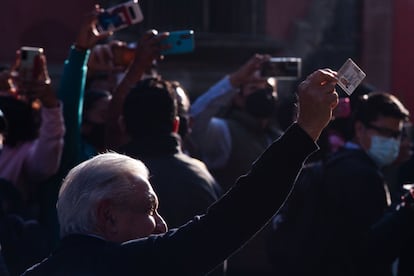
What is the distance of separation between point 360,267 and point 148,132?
1.02 m

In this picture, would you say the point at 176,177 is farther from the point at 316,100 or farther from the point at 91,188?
the point at 316,100

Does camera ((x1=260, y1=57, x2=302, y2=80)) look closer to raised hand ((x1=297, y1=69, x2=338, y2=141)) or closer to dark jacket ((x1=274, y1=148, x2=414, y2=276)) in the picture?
dark jacket ((x1=274, y1=148, x2=414, y2=276))

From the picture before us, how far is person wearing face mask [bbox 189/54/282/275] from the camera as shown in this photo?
5.72m

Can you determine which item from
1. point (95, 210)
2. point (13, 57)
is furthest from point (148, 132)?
point (13, 57)

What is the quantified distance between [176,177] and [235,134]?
1.90 meters

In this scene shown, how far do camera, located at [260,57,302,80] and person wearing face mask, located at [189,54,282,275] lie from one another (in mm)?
156

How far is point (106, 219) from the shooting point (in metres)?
2.68

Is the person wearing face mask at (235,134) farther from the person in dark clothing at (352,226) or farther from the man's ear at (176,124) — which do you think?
the man's ear at (176,124)

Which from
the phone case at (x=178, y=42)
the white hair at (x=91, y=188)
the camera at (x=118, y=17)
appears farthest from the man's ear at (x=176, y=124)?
the white hair at (x=91, y=188)

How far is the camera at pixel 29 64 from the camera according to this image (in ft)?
15.3

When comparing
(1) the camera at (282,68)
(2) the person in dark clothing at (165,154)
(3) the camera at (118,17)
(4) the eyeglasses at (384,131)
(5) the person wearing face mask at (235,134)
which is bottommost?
(5) the person wearing face mask at (235,134)

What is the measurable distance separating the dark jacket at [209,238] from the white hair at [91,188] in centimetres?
5

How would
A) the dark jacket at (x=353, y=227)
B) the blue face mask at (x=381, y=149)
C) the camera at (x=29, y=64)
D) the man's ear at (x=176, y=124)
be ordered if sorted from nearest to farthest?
the man's ear at (x=176, y=124) → the dark jacket at (x=353, y=227) → the camera at (x=29, y=64) → the blue face mask at (x=381, y=149)

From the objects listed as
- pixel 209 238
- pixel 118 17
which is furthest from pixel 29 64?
pixel 209 238
